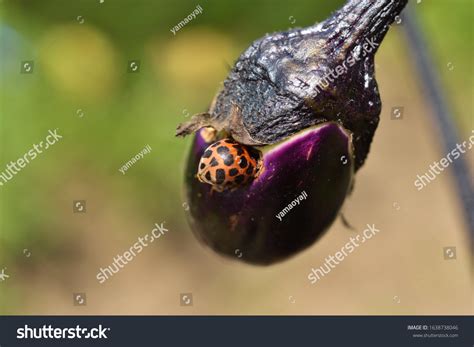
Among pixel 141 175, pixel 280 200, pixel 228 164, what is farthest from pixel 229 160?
pixel 141 175

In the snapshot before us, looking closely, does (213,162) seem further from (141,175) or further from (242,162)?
(141,175)

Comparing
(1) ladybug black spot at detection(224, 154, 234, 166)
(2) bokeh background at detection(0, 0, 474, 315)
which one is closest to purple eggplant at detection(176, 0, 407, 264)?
(1) ladybug black spot at detection(224, 154, 234, 166)


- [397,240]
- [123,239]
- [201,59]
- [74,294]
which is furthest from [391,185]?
[74,294]

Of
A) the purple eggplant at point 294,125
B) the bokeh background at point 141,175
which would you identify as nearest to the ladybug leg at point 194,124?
the purple eggplant at point 294,125

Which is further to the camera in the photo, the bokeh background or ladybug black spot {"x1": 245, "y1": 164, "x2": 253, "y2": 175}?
the bokeh background

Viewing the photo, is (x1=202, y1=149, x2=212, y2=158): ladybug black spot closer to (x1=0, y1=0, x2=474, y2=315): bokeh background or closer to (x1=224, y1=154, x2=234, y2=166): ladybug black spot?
(x1=224, y1=154, x2=234, y2=166): ladybug black spot

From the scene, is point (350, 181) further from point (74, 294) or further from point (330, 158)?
point (74, 294)
